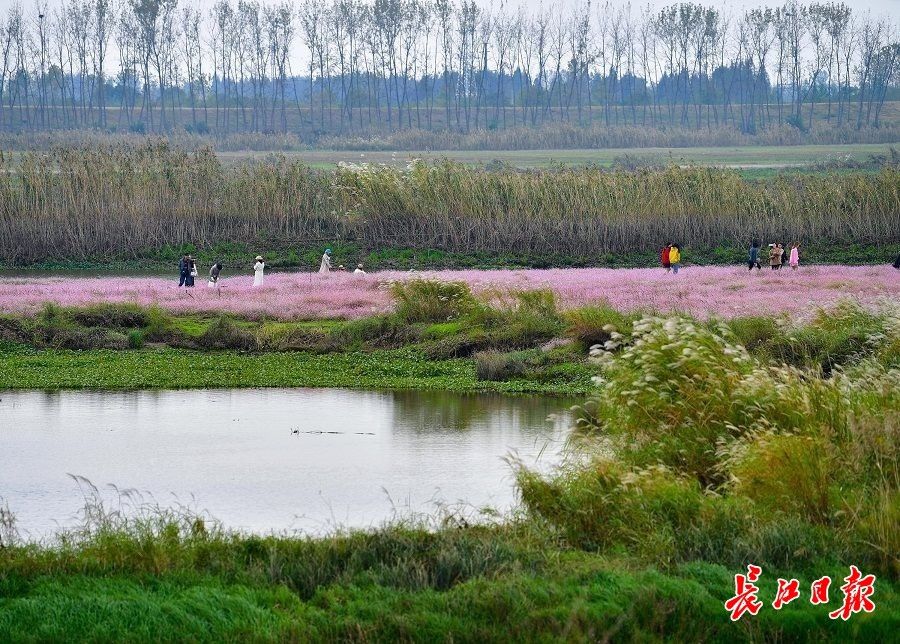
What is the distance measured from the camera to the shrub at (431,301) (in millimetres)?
31062

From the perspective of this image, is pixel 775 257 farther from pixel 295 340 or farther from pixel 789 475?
pixel 789 475

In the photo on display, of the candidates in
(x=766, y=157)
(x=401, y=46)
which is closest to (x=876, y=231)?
(x=766, y=157)

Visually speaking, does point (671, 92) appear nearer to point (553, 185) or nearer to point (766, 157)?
point (766, 157)

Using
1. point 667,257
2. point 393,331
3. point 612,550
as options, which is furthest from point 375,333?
point 612,550

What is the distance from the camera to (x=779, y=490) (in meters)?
12.5

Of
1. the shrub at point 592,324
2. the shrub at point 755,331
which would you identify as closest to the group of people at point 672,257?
the shrub at point 592,324

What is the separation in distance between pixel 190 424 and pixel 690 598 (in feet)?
41.3

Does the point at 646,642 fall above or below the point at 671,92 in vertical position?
below

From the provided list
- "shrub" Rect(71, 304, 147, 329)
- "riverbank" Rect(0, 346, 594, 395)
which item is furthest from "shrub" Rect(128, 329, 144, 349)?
"shrub" Rect(71, 304, 147, 329)

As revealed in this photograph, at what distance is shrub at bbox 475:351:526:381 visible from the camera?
25.7m

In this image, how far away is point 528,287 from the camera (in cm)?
3331

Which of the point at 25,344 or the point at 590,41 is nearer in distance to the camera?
the point at 25,344

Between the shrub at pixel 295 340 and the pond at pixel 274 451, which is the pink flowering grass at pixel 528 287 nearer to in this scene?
the shrub at pixel 295 340

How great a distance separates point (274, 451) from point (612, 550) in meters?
8.08
